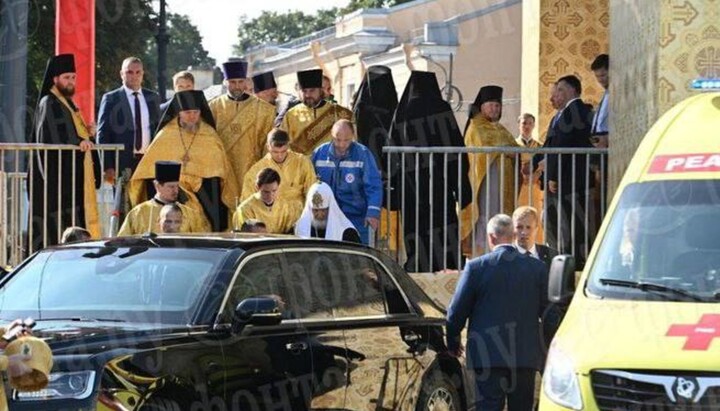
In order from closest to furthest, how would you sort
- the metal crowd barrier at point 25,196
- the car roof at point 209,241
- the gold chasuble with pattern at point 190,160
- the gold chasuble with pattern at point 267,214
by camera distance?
the car roof at point 209,241
the gold chasuble with pattern at point 267,214
the metal crowd barrier at point 25,196
the gold chasuble with pattern at point 190,160

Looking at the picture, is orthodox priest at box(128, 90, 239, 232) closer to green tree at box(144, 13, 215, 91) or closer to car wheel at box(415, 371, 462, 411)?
car wheel at box(415, 371, 462, 411)

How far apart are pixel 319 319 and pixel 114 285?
4.24 feet

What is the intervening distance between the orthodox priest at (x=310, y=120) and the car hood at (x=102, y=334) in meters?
7.93

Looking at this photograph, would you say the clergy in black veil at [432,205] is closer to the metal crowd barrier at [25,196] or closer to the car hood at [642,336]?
the metal crowd barrier at [25,196]

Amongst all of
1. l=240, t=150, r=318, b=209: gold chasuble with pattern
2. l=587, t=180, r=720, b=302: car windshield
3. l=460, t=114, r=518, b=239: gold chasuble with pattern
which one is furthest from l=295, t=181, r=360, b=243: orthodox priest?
l=587, t=180, r=720, b=302: car windshield

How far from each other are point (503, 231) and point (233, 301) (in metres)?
2.20

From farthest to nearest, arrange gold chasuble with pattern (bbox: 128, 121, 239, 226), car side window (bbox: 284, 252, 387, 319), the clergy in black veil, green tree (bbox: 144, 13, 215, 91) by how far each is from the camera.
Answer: green tree (bbox: 144, 13, 215, 91) < gold chasuble with pattern (bbox: 128, 121, 239, 226) < the clergy in black veil < car side window (bbox: 284, 252, 387, 319)

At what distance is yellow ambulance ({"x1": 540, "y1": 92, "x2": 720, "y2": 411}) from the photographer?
916 cm

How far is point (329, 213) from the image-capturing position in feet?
52.5

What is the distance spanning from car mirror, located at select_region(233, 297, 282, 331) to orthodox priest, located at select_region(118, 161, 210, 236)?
4.83 meters

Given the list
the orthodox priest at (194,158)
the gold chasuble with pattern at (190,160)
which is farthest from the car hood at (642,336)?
the orthodox priest at (194,158)

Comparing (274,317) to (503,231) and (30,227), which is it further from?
(30,227)

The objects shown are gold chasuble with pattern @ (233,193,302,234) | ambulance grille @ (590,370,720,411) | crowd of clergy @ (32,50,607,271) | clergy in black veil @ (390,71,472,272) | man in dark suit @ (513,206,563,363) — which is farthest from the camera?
clergy in black veil @ (390,71,472,272)

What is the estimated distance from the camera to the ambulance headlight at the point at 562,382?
9328 mm
